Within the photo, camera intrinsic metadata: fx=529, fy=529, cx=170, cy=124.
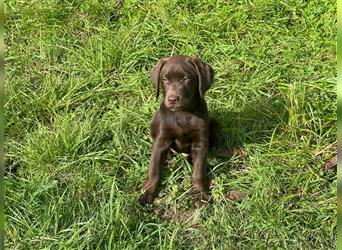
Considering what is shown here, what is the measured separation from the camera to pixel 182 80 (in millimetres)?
3230

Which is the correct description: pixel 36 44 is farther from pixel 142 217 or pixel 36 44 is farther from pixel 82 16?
pixel 142 217

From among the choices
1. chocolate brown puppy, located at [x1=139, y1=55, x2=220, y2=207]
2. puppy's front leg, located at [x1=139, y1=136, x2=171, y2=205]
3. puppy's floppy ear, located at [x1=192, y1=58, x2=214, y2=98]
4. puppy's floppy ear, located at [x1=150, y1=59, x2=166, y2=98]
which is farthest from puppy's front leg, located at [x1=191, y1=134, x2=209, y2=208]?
puppy's floppy ear, located at [x1=150, y1=59, x2=166, y2=98]

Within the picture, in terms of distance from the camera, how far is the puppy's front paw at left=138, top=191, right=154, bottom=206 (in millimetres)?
3323

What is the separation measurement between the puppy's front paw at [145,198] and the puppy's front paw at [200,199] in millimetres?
277

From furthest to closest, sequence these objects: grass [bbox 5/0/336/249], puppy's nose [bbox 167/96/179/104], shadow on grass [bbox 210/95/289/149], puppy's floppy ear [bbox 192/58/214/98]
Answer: shadow on grass [bbox 210/95/289/149], puppy's floppy ear [bbox 192/58/214/98], puppy's nose [bbox 167/96/179/104], grass [bbox 5/0/336/249]

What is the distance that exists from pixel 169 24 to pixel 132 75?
0.81 meters

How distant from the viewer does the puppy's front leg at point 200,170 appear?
3354 mm

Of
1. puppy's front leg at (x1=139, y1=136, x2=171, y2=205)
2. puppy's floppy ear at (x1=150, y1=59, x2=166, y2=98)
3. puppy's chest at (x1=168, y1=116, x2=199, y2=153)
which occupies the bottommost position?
puppy's front leg at (x1=139, y1=136, x2=171, y2=205)

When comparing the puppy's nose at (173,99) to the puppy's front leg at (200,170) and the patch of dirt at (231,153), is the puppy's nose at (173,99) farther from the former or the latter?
the patch of dirt at (231,153)

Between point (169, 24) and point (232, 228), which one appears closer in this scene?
point (232, 228)

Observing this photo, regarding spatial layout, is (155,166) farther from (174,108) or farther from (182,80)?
(182,80)

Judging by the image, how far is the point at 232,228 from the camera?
307 centimetres

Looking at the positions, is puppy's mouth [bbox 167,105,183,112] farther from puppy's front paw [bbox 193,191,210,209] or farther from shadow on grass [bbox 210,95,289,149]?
shadow on grass [bbox 210,95,289,149]

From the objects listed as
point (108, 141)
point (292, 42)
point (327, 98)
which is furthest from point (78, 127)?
point (292, 42)
